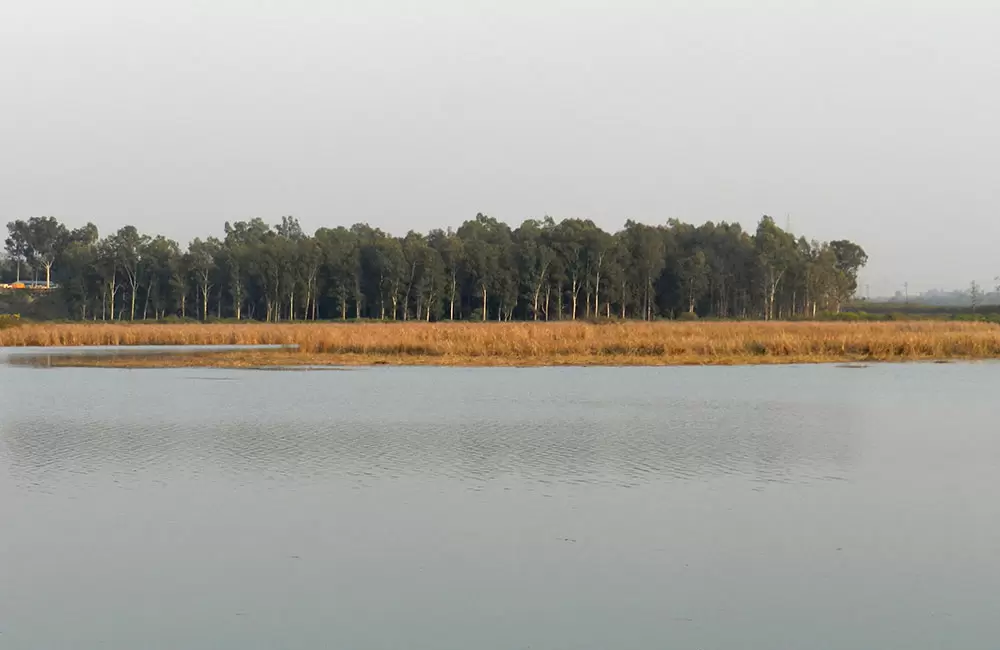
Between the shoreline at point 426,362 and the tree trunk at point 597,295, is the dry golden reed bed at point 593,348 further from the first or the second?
the tree trunk at point 597,295

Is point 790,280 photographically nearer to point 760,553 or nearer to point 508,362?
point 508,362

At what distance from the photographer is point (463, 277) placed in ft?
345

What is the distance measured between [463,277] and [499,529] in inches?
3748

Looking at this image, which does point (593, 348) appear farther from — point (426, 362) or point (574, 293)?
point (574, 293)

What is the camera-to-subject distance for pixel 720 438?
55.2 feet

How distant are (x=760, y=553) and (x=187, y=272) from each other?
334ft

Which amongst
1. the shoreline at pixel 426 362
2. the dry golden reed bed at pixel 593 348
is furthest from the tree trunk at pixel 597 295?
the shoreline at pixel 426 362

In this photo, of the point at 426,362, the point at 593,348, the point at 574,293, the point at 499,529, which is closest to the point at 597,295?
the point at 574,293

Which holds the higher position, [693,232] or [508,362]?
[693,232]

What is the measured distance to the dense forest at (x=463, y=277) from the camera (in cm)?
10019

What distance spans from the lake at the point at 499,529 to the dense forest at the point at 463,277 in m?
79.7

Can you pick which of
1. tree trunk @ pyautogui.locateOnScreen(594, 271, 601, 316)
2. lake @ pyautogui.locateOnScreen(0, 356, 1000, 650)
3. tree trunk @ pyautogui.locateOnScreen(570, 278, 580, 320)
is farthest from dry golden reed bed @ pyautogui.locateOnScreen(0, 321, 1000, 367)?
tree trunk @ pyautogui.locateOnScreen(594, 271, 601, 316)

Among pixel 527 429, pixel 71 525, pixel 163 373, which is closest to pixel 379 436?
pixel 527 429

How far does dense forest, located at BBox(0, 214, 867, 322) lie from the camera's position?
329ft
